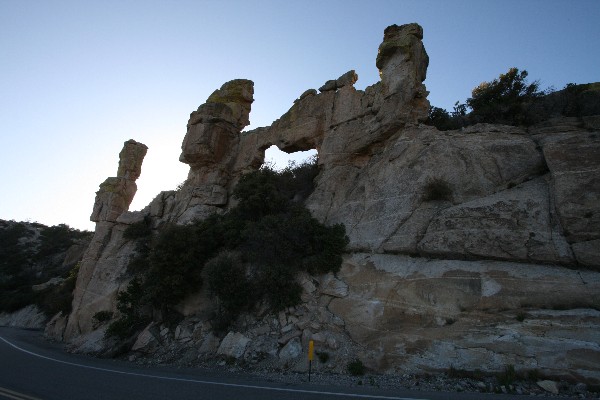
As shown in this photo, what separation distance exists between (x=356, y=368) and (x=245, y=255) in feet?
24.2

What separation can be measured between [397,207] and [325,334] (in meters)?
5.61

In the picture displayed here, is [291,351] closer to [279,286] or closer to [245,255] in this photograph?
[279,286]

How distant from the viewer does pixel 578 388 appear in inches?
289

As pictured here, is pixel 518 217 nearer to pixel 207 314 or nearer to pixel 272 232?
pixel 272 232

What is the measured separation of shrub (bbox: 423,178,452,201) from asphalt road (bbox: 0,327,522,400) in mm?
7095

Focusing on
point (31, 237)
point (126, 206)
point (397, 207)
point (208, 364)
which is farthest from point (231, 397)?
point (31, 237)

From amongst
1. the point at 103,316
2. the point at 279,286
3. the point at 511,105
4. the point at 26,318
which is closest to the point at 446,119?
the point at 511,105

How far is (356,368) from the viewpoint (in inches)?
395

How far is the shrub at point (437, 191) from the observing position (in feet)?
42.1

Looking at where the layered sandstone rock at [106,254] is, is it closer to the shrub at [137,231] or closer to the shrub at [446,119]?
the shrub at [137,231]

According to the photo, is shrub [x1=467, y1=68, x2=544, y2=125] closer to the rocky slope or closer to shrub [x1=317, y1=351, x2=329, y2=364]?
shrub [x1=317, y1=351, x2=329, y2=364]

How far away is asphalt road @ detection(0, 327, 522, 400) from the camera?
7.41 m

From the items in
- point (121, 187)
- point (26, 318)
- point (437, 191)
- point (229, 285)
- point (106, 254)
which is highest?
point (121, 187)

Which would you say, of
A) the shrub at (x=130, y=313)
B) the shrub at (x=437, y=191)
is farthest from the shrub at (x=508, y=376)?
the shrub at (x=130, y=313)
